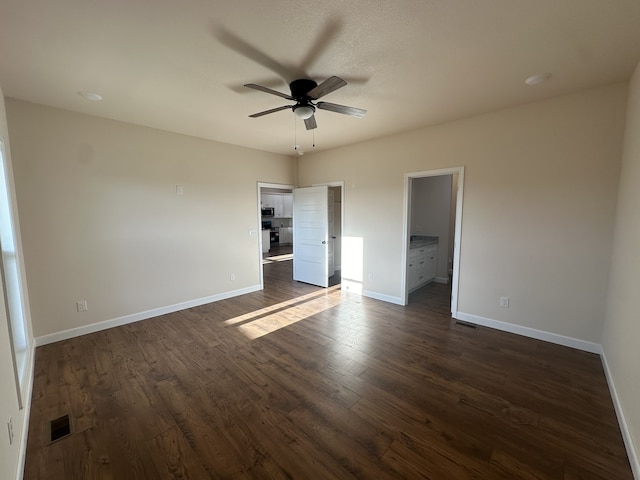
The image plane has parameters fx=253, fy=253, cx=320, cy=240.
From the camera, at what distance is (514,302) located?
10.4ft

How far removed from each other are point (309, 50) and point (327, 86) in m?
0.28

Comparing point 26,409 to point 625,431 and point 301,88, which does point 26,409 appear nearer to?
point 301,88

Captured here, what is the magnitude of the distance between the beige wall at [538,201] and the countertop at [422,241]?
1.35 metres

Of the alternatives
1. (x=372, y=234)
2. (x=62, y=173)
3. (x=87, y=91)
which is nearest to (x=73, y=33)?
(x=87, y=91)

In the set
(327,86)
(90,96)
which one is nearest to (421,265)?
(327,86)

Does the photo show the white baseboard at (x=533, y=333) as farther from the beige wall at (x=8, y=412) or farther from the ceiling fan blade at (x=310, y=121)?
the beige wall at (x=8, y=412)

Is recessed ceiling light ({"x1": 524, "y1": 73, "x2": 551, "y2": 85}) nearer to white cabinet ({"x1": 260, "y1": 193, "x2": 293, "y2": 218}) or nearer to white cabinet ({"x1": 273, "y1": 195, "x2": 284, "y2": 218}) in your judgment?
white cabinet ({"x1": 260, "y1": 193, "x2": 293, "y2": 218})

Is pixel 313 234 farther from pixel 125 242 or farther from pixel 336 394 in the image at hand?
pixel 336 394

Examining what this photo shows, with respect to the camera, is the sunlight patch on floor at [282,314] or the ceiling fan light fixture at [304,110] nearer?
the ceiling fan light fixture at [304,110]

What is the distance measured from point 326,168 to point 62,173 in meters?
3.90

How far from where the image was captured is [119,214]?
3447mm

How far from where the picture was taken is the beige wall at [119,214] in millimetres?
2910

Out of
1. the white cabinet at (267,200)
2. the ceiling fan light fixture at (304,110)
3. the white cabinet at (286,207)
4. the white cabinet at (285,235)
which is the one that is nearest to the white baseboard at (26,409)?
the ceiling fan light fixture at (304,110)

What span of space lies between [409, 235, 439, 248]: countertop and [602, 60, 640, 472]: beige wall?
8.47 ft
